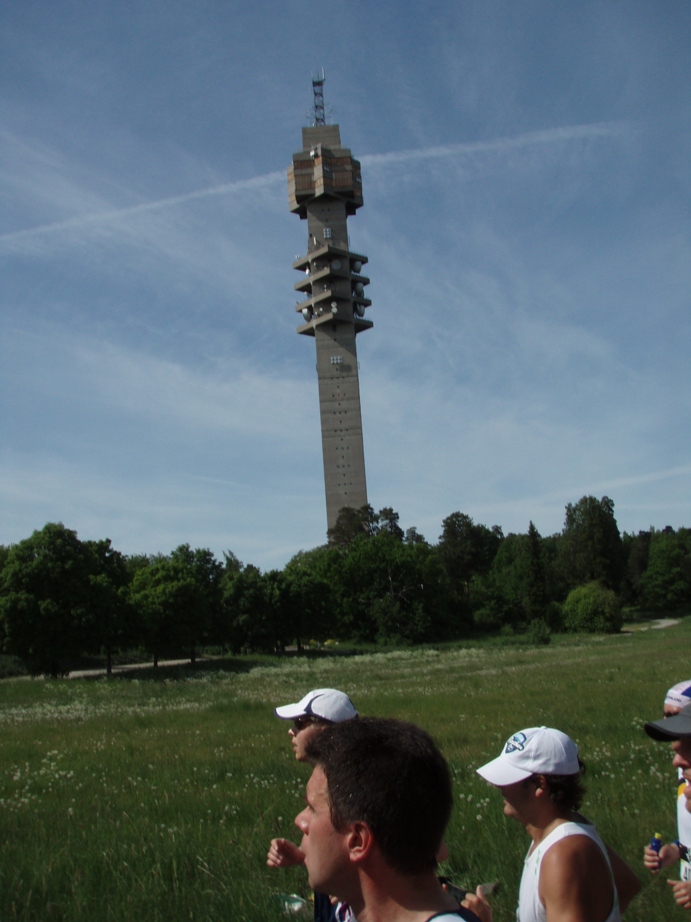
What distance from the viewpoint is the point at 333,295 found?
131m

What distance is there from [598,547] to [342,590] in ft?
130

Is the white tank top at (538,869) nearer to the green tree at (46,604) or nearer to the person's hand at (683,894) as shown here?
the person's hand at (683,894)

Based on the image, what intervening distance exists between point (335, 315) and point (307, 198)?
24447 millimetres

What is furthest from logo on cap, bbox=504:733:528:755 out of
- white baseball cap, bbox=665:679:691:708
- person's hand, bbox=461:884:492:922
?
white baseball cap, bbox=665:679:691:708

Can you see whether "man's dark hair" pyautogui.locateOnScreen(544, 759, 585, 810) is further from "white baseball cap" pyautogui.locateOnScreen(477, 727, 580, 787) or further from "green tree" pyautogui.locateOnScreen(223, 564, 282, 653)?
"green tree" pyautogui.locateOnScreen(223, 564, 282, 653)

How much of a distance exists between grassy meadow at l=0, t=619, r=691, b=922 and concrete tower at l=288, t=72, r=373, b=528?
338ft

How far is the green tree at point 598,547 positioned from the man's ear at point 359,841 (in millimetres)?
108959

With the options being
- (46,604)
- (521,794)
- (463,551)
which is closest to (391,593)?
(463,551)

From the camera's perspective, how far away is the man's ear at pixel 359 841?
2.46 m

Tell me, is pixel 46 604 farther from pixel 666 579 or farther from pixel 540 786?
pixel 666 579

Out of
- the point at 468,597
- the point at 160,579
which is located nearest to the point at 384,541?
the point at 468,597

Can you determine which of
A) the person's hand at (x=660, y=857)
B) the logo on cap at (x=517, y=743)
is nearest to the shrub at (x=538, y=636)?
the person's hand at (x=660, y=857)

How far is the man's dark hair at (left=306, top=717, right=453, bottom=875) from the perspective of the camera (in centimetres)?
245

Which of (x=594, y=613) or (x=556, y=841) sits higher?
(x=556, y=841)
